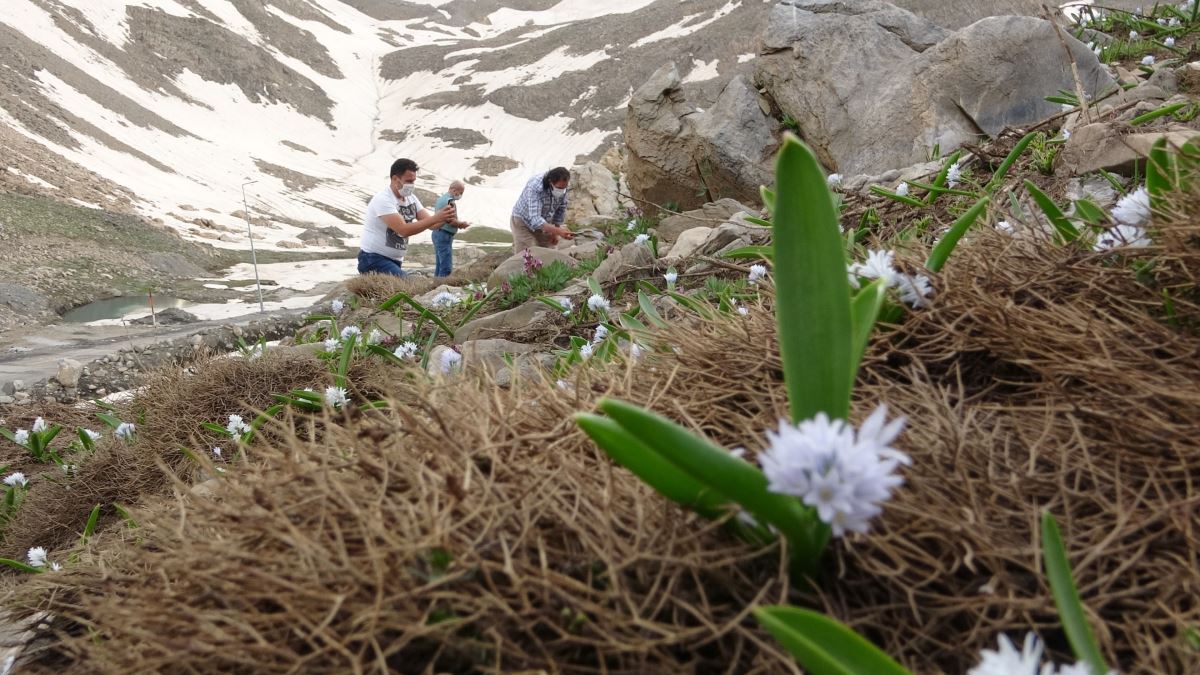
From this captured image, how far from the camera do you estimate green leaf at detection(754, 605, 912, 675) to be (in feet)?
2.32

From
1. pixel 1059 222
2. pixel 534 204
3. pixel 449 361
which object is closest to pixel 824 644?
pixel 1059 222

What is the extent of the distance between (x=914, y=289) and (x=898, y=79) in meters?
6.43

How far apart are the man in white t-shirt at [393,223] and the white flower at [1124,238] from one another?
6558mm

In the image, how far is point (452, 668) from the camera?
83 cm

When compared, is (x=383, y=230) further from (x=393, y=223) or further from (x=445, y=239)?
(x=445, y=239)

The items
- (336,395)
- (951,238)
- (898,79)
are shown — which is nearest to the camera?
(951,238)

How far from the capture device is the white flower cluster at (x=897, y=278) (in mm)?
1376

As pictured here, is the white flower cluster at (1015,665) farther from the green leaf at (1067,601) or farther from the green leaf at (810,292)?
the green leaf at (810,292)

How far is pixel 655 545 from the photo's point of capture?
916 millimetres

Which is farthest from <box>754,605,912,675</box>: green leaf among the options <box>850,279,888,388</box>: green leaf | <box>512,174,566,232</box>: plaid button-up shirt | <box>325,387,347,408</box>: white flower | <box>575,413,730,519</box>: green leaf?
<box>512,174,566,232</box>: plaid button-up shirt

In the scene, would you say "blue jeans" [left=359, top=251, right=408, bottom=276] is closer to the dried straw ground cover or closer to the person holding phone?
the person holding phone

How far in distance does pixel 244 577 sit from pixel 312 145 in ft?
209

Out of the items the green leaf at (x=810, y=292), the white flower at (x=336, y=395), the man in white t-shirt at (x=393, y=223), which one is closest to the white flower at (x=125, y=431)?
the white flower at (x=336, y=395)

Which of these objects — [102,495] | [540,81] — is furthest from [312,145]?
[102,495]
